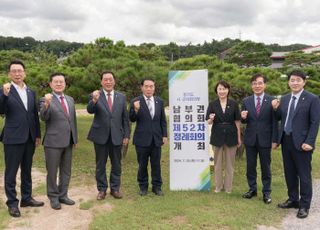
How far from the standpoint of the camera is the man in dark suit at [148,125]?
4.59 metres

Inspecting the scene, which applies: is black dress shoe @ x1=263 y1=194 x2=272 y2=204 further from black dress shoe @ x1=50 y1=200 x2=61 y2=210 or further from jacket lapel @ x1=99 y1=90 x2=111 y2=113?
black dress shoe @ x1=50 y1=200 x2=61 y2=210

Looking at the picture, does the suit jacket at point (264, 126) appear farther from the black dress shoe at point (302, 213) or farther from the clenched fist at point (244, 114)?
the black dress shoe at point (302, 213)

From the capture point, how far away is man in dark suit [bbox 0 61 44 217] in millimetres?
3893

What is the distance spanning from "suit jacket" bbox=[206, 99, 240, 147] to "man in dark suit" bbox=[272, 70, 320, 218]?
52 centimetres

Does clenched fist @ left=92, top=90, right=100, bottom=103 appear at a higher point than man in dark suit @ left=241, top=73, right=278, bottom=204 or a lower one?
higher

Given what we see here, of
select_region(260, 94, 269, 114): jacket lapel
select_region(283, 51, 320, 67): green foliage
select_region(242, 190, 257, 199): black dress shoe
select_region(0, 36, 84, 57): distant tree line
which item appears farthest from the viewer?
select_region(0, 36, 84, 57): distant tree line

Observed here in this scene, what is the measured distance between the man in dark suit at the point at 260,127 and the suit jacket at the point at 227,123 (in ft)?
0.40

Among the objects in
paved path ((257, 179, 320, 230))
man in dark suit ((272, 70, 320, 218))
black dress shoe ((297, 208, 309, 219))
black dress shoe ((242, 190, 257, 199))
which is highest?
man in dark suit ((272, 70, 320, 218))

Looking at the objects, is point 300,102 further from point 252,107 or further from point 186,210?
point 186,210

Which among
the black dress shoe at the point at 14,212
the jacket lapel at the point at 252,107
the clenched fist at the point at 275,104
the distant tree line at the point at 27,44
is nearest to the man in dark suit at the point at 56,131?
the black dress shoe at the point at 14,212

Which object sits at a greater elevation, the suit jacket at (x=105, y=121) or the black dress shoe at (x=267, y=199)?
the suit jacket at (x=105, y=121)

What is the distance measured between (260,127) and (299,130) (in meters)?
0.50

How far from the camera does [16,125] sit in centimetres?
391

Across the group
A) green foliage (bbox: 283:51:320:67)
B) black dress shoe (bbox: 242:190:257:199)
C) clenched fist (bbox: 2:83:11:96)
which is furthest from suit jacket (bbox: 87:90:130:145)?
green foliage (bbox: 283:51:320:67)
